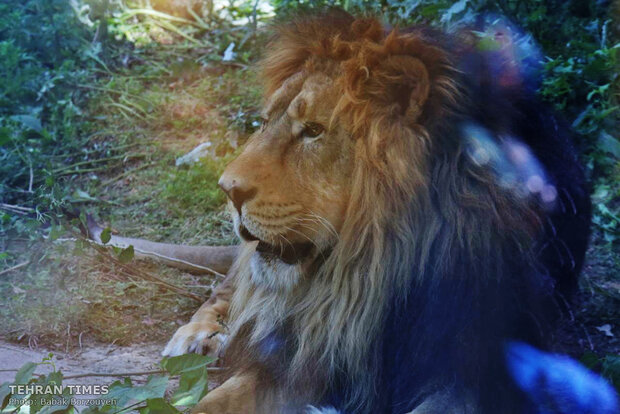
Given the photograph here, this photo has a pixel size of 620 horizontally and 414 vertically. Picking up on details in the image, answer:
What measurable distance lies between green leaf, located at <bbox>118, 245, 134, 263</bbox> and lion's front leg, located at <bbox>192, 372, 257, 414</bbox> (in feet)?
2.00

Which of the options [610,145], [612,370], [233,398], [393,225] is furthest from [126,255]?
[610,145]

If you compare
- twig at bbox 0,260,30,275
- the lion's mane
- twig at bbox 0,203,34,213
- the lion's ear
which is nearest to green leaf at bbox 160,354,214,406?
the lion's mane

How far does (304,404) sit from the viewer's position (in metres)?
2.28

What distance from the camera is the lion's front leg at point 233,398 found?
225cm

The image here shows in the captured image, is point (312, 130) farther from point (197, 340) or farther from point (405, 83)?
point (197, 340)

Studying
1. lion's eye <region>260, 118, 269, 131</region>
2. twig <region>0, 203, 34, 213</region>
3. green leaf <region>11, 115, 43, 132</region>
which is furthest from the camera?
green leaf <region>11, 115, 43, 132</region>

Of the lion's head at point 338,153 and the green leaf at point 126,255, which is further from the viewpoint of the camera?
the green leaf at point 126,255

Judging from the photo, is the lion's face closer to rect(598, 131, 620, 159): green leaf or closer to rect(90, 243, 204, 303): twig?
rect(90, 243, 204, 303): twig

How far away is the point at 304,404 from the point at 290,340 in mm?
182

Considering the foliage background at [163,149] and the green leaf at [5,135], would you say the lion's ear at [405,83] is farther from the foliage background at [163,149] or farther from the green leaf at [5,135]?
the green leaf at [5,135]

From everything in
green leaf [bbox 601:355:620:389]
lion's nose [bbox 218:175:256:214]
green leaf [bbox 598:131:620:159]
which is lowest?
green leaf [bbox 601:355:620:389]

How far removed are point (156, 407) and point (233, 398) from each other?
0.34 m

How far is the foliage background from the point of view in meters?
2.67

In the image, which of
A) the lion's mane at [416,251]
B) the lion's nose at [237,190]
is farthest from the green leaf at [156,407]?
the lion's nose at [237,190]
